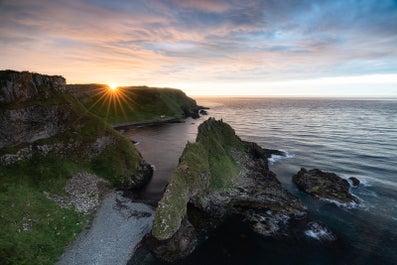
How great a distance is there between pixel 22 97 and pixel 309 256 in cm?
5488

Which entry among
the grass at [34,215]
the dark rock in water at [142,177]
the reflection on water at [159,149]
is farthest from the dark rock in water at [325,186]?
the grass at [34,215]

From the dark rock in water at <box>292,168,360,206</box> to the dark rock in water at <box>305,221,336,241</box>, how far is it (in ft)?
33.8

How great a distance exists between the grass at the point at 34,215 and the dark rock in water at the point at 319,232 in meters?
32.0

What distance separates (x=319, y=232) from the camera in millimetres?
33062

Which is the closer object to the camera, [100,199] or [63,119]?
[100,199]

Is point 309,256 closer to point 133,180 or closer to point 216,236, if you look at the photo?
point 216,236

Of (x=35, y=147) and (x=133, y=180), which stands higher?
(x=35, y=147)

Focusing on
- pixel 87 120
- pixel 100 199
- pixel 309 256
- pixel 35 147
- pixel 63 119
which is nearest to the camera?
pixel 309 256

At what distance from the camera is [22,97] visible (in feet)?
148

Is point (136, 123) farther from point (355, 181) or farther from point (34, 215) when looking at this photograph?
point (355, 181)

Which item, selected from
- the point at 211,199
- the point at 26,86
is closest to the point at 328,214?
the point at 211,199

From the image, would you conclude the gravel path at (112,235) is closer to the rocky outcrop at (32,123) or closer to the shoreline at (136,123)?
the rocky outcrop at (32,123)

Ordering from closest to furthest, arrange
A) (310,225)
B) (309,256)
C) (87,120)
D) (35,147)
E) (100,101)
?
(309,256) < (310,225) < (35,147) < (87,120) < (100,101)

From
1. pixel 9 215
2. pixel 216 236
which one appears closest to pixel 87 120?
pixel 9 215
